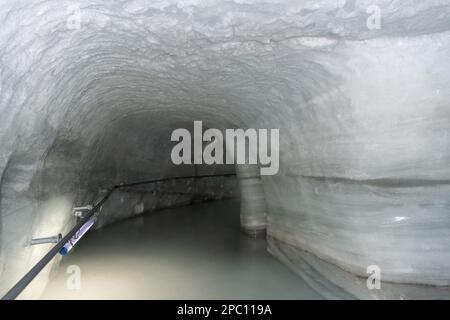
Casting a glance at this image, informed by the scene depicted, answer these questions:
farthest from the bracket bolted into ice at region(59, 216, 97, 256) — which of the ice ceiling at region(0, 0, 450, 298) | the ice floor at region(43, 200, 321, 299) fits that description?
the ice floor at region(43, 200, 321, 299)

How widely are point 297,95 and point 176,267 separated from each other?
3.31 meters

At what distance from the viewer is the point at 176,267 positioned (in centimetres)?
539

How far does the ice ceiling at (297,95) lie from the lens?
247 cm

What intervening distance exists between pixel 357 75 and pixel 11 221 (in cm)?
350

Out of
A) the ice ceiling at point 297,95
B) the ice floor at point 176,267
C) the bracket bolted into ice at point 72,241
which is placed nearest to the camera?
the ice ceiling at point 297,95

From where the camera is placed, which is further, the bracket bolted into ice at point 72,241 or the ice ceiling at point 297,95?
the bracket bolted into ice at point 72,241

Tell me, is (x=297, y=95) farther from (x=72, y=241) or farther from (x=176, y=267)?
(x=176, y=267)

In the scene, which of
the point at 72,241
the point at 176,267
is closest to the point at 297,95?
the point at 72,241

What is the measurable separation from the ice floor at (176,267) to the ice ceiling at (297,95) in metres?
0.81

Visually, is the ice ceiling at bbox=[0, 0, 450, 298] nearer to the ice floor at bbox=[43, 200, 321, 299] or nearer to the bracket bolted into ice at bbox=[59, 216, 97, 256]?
the bracket bolted into ice at bbox=[59, 216, 97, 256]

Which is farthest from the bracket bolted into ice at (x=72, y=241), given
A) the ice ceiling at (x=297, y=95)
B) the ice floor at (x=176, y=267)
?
the ice floor at (x=176, y=267)

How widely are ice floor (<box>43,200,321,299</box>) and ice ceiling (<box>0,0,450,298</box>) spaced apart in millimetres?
811

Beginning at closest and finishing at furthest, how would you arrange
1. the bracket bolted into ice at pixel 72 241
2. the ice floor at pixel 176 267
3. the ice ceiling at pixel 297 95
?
the ice ceiling at pixel 297 95 < the bracket bolted into ice at pixel 72 241 < the ice floor at pixel 176 267

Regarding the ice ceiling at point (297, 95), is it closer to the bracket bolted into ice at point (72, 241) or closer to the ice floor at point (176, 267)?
the bracket bolted into ice at point (72, 241)
